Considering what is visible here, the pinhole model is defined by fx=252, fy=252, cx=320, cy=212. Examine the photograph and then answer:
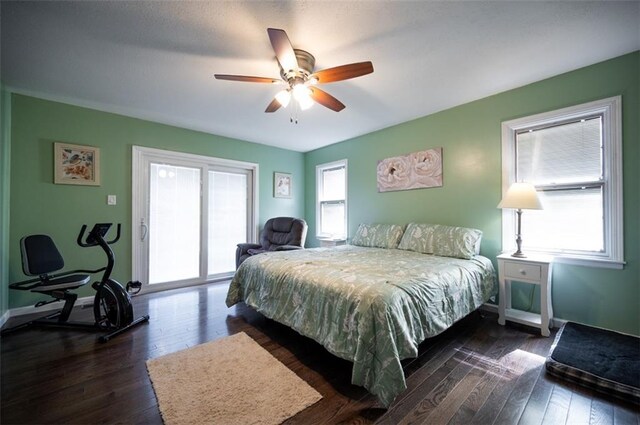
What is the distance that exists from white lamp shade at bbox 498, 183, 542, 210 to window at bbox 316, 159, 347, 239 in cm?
258

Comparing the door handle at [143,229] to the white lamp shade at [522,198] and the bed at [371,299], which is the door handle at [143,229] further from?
the white lamp shade at [522,198]

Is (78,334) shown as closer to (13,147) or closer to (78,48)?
(13,147)

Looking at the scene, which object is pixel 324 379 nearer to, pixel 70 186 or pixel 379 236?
pixel 379 236

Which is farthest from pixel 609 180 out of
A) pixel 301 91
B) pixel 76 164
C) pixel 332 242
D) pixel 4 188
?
pixel 4 188

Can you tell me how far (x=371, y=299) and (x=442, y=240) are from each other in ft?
5.88

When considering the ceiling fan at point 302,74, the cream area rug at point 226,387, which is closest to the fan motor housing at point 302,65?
the ceiling fan at point 302,74

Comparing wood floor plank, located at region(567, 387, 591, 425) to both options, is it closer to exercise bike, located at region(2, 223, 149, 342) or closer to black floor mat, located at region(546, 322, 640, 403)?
black floor mat, located at region(546, 322, 640, 403)

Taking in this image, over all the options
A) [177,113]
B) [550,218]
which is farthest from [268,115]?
[550,218]

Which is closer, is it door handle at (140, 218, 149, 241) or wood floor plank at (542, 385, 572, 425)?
wood floor plank at (542, 385, 572, 425)

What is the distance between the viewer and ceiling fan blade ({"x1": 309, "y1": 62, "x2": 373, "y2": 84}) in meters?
1.81

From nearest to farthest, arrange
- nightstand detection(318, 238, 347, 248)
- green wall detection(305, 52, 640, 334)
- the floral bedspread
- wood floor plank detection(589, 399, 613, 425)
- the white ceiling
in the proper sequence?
wood floor plank detection(589, 399, 613, 425) < the floral bedspread < the white ceiling < green wall detection(305, 52, 640, 334) < nightstand detection(318, 238, 347, 248)

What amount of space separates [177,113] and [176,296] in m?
2.50

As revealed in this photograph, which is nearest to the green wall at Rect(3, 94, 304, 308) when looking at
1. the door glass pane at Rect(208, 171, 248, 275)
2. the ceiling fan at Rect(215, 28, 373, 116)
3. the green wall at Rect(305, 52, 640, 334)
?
the door glass pane at Rect(208, 171, 248, 275)

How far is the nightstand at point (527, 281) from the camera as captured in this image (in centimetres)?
231
